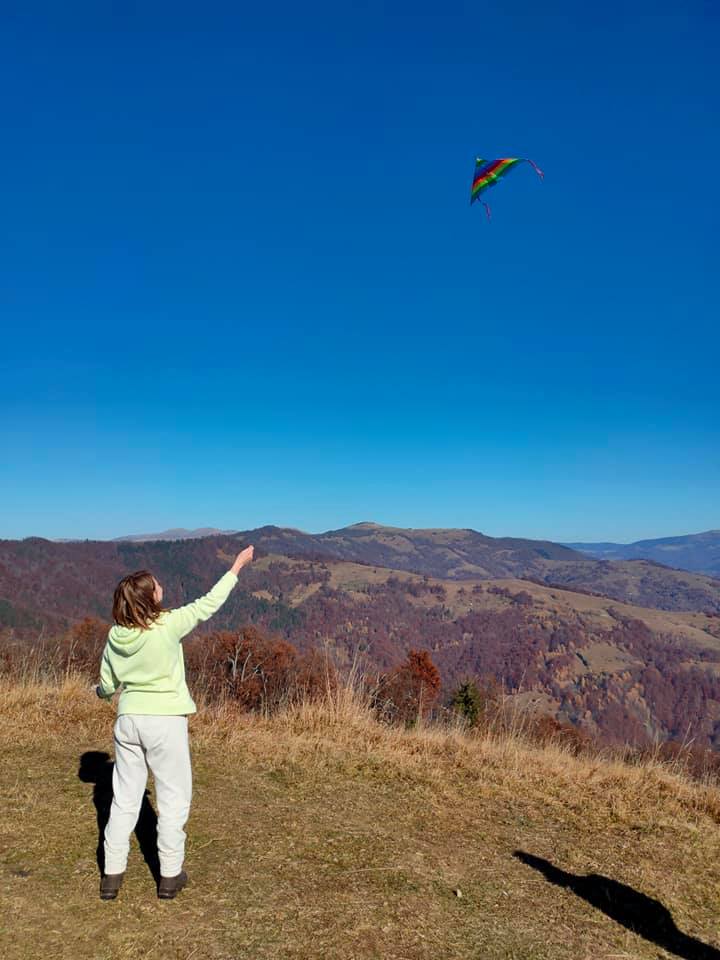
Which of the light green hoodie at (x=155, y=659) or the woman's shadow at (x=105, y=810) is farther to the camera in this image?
the woman's shadow at (x=105, y=810)

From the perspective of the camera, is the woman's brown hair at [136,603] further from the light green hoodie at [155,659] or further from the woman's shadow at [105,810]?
the woman's shadow at [105,810]

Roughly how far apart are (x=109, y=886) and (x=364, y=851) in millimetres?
1874

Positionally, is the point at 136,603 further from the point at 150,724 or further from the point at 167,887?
the point at 167,887

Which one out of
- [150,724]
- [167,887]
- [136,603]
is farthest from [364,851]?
[136,603]

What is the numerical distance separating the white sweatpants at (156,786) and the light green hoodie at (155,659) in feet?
0.28

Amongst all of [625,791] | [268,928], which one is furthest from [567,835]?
[268,928]

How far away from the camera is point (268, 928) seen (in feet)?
11.9

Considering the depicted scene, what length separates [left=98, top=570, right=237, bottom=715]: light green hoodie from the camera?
12.7 ft

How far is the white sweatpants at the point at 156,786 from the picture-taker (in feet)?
12.5

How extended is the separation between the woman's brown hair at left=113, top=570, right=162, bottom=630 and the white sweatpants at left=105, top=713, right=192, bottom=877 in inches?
22.1

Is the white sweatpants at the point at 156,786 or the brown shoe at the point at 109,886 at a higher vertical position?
the white sweatpants at the point at 156,786

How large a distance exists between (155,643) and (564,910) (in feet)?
10.6

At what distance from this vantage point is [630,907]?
430cm

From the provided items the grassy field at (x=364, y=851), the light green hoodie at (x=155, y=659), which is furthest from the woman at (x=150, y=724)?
the grassy field at (x=364, y=851)
